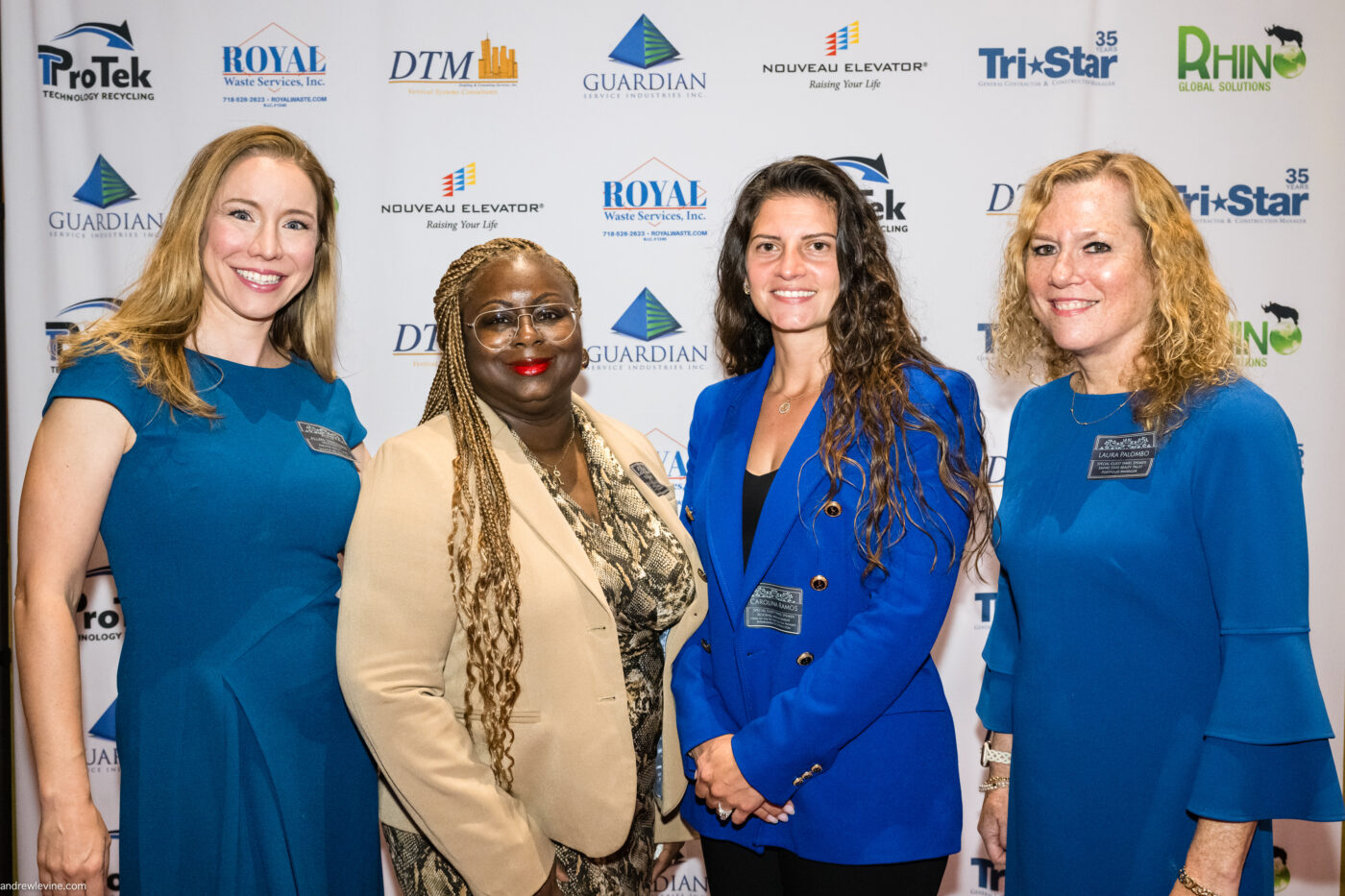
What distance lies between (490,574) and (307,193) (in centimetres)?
111

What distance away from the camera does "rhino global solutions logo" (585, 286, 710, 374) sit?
3.75 metres

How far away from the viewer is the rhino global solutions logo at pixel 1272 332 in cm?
368

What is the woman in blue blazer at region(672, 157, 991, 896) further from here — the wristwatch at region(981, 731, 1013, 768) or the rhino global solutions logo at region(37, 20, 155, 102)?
the rhino global solutions logo at region(37, 20, 155, 102)

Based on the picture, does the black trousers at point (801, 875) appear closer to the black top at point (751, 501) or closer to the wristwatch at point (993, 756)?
the wristwatch at point (993, 756)

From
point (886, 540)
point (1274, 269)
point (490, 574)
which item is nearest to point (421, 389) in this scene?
point (490, 574)

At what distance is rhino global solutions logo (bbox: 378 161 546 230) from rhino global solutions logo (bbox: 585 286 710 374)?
1.89 feet

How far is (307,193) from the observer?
7.45ft

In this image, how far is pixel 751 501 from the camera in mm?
2152

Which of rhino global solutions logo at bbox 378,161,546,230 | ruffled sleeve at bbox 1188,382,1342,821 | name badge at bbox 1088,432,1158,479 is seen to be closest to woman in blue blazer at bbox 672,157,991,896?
name badge at bbox 1088,432,1158,479

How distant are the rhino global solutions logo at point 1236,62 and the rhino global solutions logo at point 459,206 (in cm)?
263

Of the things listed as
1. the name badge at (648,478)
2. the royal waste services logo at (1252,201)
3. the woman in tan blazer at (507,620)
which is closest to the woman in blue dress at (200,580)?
the woman in tan blazer at (507,620)

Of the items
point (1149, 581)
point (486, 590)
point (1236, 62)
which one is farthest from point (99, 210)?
point (1236, 62)

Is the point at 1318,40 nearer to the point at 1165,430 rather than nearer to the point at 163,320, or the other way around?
the point at 1165,430

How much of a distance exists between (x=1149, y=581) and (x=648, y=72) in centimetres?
276
